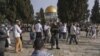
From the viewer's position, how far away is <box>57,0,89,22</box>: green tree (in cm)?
6425

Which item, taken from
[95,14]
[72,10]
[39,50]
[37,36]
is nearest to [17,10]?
[72,10]

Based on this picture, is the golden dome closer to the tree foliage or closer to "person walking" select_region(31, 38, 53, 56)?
the tree foliage

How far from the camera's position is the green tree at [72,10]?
211 ft

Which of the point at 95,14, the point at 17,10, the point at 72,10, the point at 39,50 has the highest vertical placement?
the point at 95,14

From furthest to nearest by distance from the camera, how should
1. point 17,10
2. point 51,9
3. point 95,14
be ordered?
1. point 51,9
2. point 95,14
3. point 17,10

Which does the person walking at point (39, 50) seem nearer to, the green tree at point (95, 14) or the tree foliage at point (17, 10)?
the tree foliage at point (17, 10)

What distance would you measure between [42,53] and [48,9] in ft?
417

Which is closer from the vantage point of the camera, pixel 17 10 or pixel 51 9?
pixel 17 10

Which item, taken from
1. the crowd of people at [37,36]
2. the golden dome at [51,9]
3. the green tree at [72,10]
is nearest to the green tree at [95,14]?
the golden dome at [51,9]

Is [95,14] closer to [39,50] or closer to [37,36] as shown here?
[37,36]

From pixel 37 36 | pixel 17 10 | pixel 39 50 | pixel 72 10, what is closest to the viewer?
pixel 39 50

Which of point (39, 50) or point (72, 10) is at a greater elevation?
point (72, 10)

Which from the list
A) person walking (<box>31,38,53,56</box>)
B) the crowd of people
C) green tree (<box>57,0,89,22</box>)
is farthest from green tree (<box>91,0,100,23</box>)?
person walking (<box>31,38,53,56</box>)

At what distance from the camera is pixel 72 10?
6581cm
